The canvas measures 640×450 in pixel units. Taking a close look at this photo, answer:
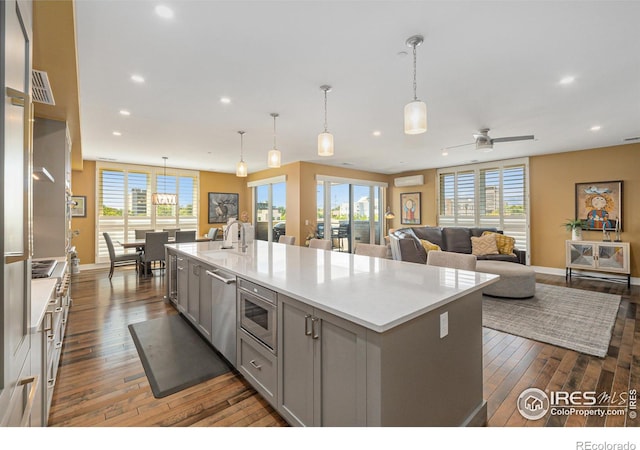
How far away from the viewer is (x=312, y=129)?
14.3 ft

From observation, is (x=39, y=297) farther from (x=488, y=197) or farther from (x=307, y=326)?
(x=488, y=197)

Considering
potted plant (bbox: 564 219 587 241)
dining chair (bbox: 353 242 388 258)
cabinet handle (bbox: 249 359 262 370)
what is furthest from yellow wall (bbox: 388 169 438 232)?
cabinet handle (bbox: 249 359 262 370)

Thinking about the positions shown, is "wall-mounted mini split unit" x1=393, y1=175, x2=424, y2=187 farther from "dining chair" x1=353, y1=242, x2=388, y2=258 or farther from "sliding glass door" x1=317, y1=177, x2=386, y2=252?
"dining chair" x1=353, y1=242, x2=388, y2=258

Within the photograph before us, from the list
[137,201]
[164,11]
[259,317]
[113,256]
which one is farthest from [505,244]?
[137,201]

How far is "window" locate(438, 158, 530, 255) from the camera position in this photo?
664 centimetres

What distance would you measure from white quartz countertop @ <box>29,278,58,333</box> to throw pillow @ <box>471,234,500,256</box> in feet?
20.6

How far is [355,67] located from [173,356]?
3.09 m

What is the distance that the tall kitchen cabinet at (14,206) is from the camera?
0.73m

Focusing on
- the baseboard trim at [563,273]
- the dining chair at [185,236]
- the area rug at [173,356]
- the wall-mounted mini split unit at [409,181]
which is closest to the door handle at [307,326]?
the area rug at [173,356]

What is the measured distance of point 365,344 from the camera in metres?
1.24

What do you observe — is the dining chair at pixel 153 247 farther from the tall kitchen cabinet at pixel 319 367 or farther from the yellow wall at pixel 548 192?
the tall kitchen cabinet at pixel 319 367

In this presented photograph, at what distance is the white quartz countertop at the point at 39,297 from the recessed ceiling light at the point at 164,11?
187cm

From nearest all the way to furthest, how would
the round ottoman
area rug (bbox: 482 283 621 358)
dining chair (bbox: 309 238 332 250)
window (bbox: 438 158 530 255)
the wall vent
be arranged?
1. the wall vent
2. area rug (bbox: 482 283 621 358)
3. dining chair (bbox: 309 238 332 250)
4. the round ottoman
5. window (bbox: 438 158 530 255)
